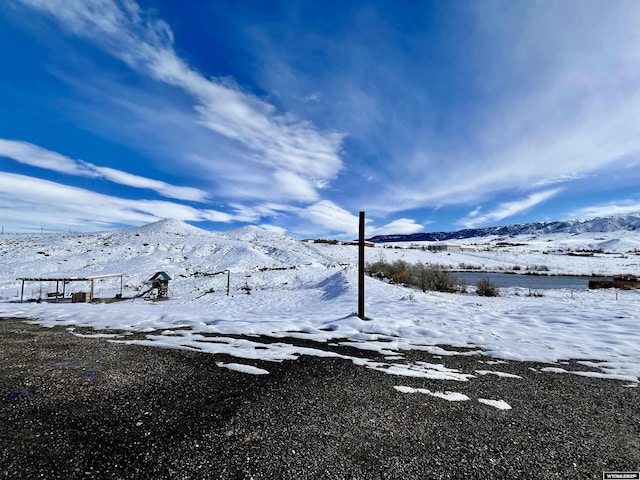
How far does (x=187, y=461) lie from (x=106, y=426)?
1.27 metres

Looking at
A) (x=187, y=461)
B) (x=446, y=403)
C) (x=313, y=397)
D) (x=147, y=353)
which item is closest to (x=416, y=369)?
(x=446, y=403)

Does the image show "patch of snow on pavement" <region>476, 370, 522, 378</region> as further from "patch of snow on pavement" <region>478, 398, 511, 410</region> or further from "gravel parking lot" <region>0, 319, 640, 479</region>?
"patch of snow on pavement" <region>478, 398, 511, 410</region>

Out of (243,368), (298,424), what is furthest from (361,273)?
(298,424)

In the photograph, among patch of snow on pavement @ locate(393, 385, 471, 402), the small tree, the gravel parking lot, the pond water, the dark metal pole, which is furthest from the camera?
the pond water

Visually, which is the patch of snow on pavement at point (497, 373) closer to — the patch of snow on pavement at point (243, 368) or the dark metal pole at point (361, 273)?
the patch of snow on pavement at point (243, 368)

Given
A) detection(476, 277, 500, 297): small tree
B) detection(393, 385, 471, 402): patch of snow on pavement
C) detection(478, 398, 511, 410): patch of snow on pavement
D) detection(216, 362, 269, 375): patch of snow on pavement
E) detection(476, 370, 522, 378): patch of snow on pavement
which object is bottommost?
detection(216, 362, 269, 375): patch of snow on pavement

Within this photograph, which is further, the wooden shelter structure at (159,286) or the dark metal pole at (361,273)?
the wooden shelter structure at (159,286)

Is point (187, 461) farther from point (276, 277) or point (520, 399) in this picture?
point (276, 277)

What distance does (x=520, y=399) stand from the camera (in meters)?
4.08

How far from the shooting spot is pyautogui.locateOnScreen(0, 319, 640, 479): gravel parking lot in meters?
2.63

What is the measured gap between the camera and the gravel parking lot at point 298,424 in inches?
104

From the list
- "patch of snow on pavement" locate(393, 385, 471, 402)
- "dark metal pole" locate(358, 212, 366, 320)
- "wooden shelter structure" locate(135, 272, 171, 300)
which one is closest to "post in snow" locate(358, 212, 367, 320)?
"dark metal pole" locate(358, 212, 366, 320)

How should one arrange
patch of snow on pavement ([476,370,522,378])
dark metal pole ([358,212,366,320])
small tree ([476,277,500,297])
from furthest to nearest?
small tree ([476,277,500,297]) → dark metal pole ([358,212,366,320]) → patch of snow on pavement ([476,370,522,378])

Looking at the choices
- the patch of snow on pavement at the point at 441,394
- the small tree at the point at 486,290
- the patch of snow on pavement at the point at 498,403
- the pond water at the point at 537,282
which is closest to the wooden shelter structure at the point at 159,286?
the patch of snow on pavement at the point at 441,394
